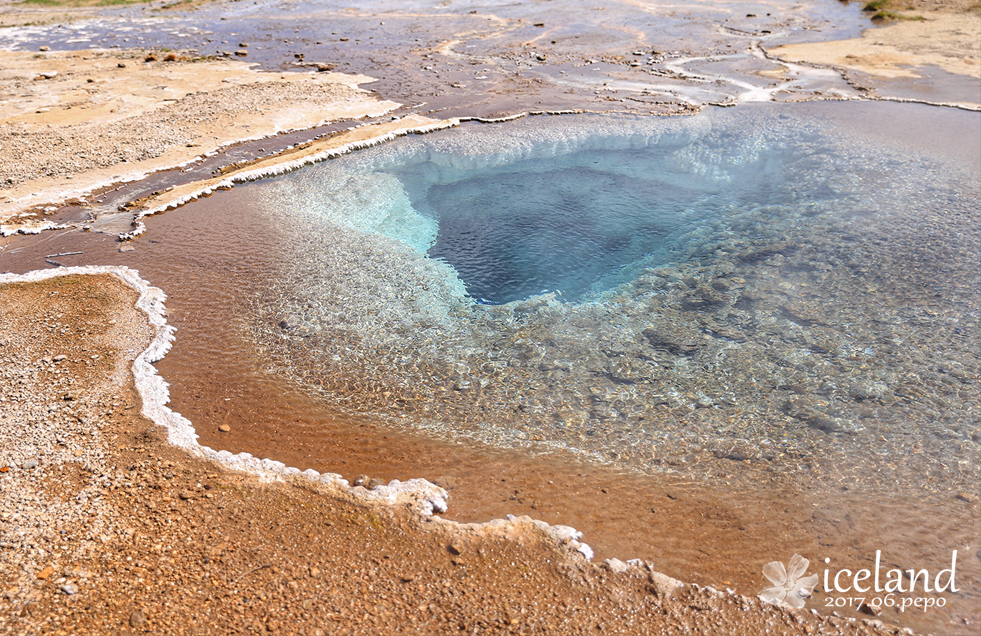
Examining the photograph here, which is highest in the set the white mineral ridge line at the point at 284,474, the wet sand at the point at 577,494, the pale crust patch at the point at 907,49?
the pale crust patch at the point at 907,49

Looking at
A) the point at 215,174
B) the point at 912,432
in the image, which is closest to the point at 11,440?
the point at 215,174

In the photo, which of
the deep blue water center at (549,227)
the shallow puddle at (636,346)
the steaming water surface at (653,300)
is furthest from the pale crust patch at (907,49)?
the deep blue water center at (549,227)

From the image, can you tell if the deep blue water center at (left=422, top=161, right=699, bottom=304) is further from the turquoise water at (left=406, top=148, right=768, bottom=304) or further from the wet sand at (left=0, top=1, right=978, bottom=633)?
the wet sand at (left=0, top=1, right=978, bottom=633)

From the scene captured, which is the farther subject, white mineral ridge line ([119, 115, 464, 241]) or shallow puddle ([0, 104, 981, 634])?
white mineral ridge line ([119, 115, 464, 241])

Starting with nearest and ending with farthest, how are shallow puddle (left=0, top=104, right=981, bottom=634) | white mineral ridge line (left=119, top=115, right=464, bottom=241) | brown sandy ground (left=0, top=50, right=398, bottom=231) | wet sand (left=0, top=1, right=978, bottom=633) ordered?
wet sand (left=0, top=1, right=978, bottom=633) → shallow puddle (left=0, top=104, right=981, bottom=634) → white mineral ridge line (left=119, top=115, right=464, bottom=241) → brown sandy ground (left=0, top=50, right=398, bottom=231)

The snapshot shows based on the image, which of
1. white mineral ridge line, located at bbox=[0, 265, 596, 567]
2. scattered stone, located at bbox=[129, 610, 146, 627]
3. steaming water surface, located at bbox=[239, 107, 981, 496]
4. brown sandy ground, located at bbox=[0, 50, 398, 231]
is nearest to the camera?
scattered stone, located at bbox=[129, 610, 146, 627]

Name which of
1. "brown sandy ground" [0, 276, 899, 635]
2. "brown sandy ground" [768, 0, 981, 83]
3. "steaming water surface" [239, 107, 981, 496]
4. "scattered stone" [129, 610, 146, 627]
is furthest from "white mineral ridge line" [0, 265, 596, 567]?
"brown sandy ground" [768, 0, 981, 83]

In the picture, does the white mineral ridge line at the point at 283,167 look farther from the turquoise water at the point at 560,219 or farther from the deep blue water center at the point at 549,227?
the deep blue water center at the point at 549,227
